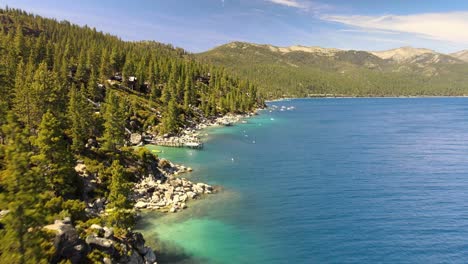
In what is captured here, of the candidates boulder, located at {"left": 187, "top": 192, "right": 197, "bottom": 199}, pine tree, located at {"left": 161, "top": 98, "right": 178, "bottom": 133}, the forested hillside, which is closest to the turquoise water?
boulder, located at {"left": 187, "top": 192, "right": 197, "bottom": 199}

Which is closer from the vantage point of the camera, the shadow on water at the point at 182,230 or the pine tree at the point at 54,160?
the shadow on water at the point at 182,230

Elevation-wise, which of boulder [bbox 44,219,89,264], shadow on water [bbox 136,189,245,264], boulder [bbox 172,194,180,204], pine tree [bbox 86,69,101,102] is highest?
pine tree [bbox 86,69,101,102]

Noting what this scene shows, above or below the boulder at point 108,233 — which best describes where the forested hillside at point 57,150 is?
above

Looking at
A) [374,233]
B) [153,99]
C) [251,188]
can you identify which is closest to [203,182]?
[251,188]

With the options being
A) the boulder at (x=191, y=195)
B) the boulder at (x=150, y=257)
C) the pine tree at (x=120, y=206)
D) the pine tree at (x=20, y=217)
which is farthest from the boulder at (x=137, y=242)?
the boulder at (x=191, y=195)

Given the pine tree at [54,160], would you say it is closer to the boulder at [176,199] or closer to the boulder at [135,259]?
the boulder at [176,199]

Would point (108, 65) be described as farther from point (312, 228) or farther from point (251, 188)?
point (312, 228)

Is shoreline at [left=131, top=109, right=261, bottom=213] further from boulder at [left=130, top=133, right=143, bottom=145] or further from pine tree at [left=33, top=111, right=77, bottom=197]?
boulder at [left=130, top=133, right=143, bottom=145]

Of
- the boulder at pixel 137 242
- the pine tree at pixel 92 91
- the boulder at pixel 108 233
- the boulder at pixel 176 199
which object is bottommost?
the boulder at pixel 176 199
